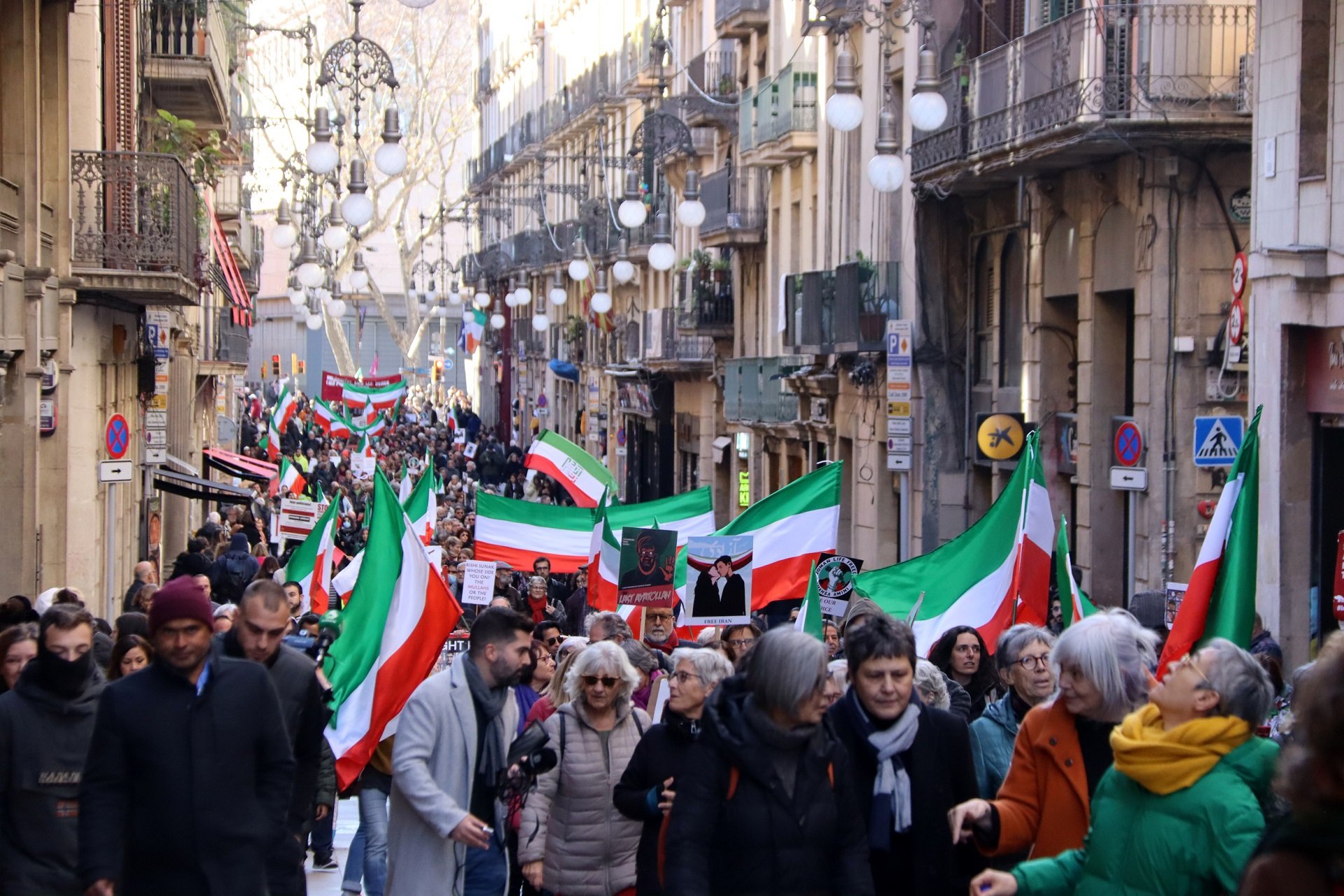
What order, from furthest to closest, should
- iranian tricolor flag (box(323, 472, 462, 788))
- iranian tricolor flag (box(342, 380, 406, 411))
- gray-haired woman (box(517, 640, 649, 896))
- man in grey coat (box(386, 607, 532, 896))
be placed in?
1. iranian tricolor flag (box(342, 380, 406, 411))
2. iranian tricolor flag (box(323, 472, 462, 788))
3. gray-haired woman (box(517, 640, 649, 896))
4. man in grey coat (box(386, 607, 532, 896))

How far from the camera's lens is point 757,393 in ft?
107

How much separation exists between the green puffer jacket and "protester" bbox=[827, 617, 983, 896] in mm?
799

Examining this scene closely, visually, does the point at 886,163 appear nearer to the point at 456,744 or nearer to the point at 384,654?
the point at 384,654

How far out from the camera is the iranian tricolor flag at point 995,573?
11.5 metres

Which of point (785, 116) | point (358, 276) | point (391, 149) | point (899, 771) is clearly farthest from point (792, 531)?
point (358, 276)

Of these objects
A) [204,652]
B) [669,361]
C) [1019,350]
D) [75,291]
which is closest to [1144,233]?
[1019,350]

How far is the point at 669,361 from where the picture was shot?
4034 centimetres

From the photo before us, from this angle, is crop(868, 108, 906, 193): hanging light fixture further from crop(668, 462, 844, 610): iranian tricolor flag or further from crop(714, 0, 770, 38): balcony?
crop(714, 0, 770, 38): balcony

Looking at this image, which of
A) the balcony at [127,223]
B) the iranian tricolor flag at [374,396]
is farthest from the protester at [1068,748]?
the iranian tricolor flag at [374,396]

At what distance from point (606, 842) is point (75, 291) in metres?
12.8

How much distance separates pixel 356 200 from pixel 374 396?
26957mm

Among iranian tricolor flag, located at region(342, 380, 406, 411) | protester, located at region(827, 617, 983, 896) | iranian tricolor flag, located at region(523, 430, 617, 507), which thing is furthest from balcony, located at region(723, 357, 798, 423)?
protester, located at region(827, 617, 983, 896)

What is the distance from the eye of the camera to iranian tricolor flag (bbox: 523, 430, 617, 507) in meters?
19.0

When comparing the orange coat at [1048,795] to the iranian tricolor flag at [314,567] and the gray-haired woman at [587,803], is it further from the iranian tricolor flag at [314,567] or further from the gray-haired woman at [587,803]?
the iranian tricolor flag at [314,567]
